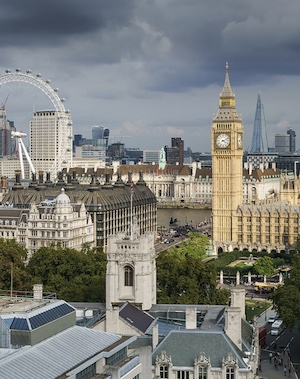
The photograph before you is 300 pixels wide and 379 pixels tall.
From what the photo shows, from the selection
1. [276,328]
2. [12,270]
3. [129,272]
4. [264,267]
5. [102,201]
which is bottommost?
[276,328]

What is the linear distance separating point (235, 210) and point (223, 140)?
10964 mm

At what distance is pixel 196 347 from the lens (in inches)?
1734

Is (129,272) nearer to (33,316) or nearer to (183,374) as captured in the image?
(183,374)

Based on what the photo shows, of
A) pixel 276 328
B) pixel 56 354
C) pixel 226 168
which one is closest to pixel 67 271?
pixel 276 328

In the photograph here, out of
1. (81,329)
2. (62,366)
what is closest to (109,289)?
(81,329)

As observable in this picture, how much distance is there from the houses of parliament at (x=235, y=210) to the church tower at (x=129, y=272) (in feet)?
243

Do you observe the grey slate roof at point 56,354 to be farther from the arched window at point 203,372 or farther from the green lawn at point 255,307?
the green lawn at point 255,307

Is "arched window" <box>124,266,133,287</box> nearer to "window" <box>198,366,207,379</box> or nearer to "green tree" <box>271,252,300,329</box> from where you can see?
"window" <box>198,366,207,379</box>

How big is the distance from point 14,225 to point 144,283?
200 feet

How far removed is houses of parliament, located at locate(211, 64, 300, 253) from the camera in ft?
409

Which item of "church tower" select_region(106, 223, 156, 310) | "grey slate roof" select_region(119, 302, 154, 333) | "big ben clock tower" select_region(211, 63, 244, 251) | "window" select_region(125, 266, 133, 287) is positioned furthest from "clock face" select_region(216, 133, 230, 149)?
"grey slate roof" select_region(119, 302, 154, 333)

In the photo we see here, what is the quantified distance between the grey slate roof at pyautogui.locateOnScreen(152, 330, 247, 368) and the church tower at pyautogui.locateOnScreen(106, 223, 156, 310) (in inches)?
286

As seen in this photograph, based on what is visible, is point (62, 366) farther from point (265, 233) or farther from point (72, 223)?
point (265, 233)

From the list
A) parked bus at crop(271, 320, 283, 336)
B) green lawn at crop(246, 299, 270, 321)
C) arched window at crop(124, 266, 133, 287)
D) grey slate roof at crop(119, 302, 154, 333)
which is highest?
arched window at crop(124, 266, 133, 287)
